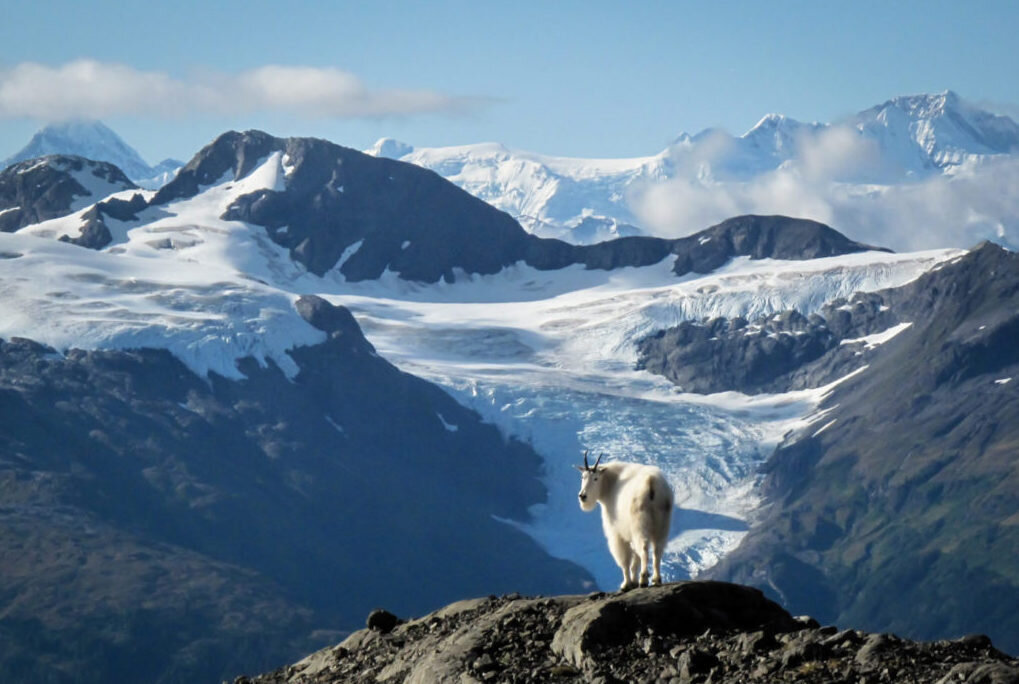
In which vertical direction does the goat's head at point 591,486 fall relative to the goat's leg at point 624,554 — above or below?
above

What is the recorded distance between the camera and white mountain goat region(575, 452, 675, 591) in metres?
44.5

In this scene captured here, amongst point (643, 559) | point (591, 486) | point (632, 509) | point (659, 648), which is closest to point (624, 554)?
point (643, 559)

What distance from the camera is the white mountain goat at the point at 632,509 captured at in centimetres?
4447

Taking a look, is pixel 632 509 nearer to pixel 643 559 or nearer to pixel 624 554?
pixel 643 559

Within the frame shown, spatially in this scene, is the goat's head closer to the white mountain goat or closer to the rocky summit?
the white mountain goat

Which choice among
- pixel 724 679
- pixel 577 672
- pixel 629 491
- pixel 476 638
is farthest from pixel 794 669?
pixel 629 491

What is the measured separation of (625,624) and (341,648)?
1038cm

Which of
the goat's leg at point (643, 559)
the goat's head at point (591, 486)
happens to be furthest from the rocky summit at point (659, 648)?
the goat's head at point (591, 486)

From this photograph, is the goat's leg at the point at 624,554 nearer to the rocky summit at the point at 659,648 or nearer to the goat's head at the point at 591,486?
the goat's head at the point at 591,486

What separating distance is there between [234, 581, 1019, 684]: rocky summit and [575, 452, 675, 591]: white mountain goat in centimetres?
288

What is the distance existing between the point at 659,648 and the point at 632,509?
758cm

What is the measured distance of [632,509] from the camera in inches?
1766

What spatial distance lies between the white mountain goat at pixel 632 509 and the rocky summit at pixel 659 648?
114 inches

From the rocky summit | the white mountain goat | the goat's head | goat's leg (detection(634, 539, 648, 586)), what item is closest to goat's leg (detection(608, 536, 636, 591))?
the white mountain goat
